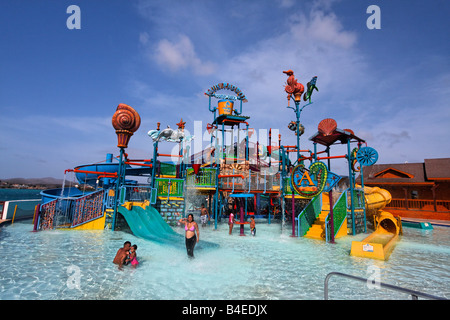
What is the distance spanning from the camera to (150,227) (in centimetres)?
1380

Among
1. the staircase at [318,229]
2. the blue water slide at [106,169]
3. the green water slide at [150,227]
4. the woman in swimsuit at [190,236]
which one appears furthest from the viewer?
the blue water slide at [106,169]

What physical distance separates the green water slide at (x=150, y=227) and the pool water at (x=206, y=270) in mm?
612

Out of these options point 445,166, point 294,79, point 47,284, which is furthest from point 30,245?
point 445,166

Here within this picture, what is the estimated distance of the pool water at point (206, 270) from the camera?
5.97 m

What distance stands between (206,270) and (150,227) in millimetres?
7165

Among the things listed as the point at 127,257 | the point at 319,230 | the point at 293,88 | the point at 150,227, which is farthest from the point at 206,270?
the point at 293,88

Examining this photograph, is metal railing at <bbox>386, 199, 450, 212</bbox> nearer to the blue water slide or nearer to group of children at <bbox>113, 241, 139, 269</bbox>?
the blue water slide

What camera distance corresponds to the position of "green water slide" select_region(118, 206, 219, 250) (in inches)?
475

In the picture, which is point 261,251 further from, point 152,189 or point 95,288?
point 152,189

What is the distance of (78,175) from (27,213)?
5.94 meters

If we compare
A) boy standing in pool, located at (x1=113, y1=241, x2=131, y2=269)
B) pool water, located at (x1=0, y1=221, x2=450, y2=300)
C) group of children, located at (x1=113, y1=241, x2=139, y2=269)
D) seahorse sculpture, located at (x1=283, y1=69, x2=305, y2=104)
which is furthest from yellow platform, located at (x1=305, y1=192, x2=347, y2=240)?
boy standing in pool, located at (x1=113, y1=241, x2=131, y2=269)

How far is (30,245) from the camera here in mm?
10594

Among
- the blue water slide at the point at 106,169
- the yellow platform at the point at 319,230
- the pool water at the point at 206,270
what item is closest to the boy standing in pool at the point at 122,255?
the pool water at the point at 206,270

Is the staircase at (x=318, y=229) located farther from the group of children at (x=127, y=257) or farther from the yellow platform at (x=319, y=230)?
the group of children at (x=127, y=257)
